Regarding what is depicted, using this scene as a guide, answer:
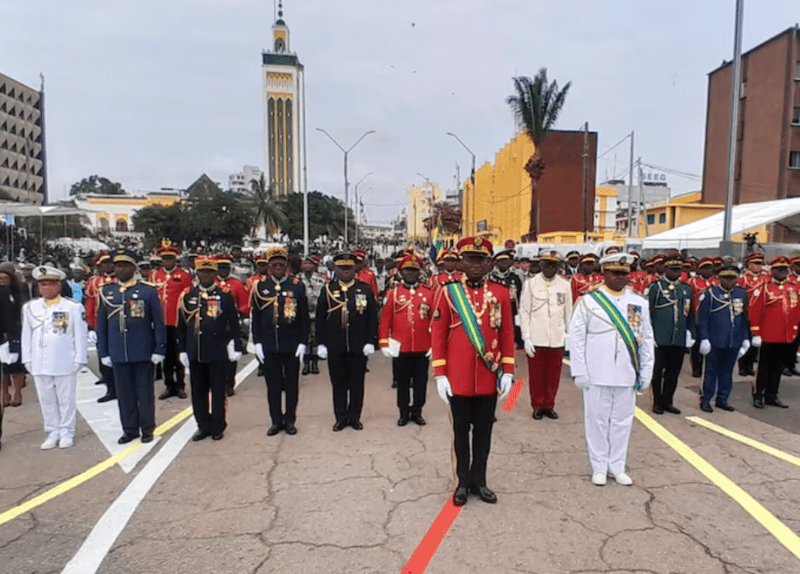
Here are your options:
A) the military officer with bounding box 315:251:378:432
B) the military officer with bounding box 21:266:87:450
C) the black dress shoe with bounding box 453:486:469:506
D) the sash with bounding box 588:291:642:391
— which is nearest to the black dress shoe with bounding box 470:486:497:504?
the black dress shoe with bounding box 453:486:469:506

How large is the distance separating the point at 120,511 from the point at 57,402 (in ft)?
6.88

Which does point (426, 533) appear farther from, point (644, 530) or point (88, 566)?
point (88, 566)

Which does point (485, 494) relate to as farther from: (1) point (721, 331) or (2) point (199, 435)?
(1) point (721, 331)

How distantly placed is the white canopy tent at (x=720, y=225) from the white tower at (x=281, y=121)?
288ft

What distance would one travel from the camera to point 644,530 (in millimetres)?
3811

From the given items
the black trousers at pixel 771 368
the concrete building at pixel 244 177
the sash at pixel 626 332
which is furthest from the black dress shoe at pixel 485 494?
the concrete building at pixel 244 177

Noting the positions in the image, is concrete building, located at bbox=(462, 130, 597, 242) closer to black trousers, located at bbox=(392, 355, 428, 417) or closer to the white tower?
black trousers, located at bbox=(392, 355, 428, 417)

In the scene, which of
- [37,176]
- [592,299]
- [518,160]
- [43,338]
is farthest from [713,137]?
[37,176]

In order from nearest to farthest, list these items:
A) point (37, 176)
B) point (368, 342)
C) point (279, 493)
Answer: point (279, 493)
point (368, 342)
point (37, 176)

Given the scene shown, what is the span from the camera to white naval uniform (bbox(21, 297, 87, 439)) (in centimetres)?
548

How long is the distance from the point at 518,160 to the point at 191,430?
37648 millimetres

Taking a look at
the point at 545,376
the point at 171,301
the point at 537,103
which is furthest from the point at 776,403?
the point at 537,103

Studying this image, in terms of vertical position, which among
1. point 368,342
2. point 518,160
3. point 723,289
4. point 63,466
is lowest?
point 63,466

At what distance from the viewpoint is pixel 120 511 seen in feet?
13.7
